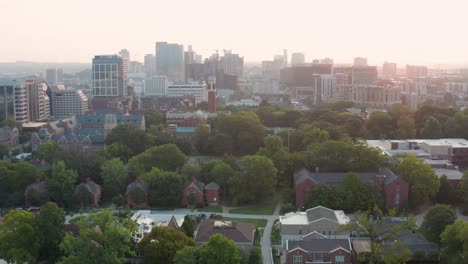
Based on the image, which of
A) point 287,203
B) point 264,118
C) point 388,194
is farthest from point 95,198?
point 264,118

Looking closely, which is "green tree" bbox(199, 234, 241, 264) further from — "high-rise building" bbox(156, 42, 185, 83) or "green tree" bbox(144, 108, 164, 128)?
"high-rise building" bbox(156, 42, 185, 83)

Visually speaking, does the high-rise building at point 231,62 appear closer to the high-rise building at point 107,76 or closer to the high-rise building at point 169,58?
the high-rise building at point 169,58

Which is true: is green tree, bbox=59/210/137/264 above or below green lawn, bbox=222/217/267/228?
above

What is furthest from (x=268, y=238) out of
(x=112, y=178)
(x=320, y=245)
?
(x=112, y=178)

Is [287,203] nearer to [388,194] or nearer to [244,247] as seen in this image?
[388,194]

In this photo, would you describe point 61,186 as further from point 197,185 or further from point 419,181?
point 419,181

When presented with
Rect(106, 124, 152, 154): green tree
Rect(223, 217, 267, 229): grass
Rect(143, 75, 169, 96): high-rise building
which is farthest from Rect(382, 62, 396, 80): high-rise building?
Rect(223, 217, 267, 229): grass

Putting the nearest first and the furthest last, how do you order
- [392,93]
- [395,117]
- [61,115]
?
[395,117]
[61,115]
[392,93]
